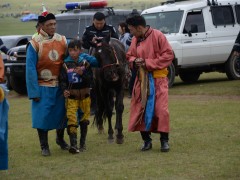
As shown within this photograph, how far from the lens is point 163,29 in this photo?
18047 mm

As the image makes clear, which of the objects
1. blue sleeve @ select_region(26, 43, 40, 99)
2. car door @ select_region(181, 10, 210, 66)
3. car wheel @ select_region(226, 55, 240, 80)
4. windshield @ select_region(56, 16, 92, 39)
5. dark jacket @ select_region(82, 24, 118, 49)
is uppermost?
dark jacket @ select_region(82, 24, 118, 49)

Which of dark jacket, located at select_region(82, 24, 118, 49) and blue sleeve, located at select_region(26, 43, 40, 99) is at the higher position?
dark jacket, located at select_region(82, 24, 118, 49)

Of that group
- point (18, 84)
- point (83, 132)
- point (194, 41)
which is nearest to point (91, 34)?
point (83, 132)

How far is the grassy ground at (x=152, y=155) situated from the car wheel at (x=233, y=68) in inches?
202

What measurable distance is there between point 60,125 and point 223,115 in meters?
4.09

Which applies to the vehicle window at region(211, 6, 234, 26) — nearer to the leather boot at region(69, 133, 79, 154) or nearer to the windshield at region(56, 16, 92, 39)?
the windshield at region(56, 16, 92, 39)

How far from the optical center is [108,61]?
9945 millimetres

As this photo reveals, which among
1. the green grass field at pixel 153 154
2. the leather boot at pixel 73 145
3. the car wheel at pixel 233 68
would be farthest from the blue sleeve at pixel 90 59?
the car wheel at pixel 233 68

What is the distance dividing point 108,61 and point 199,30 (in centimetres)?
854

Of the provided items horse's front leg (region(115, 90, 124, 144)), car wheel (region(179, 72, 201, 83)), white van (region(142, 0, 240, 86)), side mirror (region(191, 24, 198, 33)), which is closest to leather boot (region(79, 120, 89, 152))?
horse's front leg (region(115, 90, 124, 144))

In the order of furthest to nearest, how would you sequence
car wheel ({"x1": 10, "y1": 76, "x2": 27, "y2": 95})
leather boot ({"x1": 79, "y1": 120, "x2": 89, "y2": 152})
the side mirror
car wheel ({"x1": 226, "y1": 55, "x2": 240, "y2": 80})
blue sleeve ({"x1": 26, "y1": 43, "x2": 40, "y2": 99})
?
car wheel ({"x1": 226, "y1": 55, "x2": 240, "y2": 80}) → car wheel ({"x1": 10, "y1": 76, "x2": 27, "y2": 95}) → the side mirror → leather boot ({"x1": 79, "y1": 120, "x2": 89, "y2": 152}) → blue sleeve ({"x1": 26, "y1": 43, "x2": 40, "y2": 99})

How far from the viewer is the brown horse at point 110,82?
9961 millimetres

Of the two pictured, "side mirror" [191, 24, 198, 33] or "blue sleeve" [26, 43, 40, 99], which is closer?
"blue sleeve" [26, 43, 40, 99]

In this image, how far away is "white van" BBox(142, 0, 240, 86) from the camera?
17812mm
